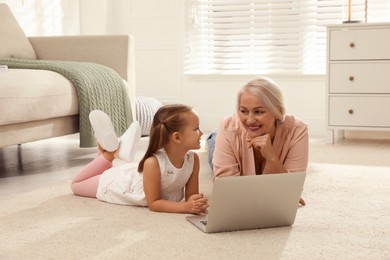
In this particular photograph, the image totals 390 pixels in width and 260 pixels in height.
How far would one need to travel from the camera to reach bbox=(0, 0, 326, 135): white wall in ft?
16.0

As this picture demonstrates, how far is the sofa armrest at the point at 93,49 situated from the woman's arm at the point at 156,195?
156 cm

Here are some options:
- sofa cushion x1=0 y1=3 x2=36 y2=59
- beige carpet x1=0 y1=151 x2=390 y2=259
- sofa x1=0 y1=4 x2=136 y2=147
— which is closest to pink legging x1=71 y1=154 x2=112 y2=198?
beige carpet x1=0 y1=151 x2=390 y2=259

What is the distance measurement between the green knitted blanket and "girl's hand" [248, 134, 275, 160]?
1.32 metres

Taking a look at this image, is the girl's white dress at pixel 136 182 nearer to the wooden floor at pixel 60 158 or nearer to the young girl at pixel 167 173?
the young girl at pixel 167 173

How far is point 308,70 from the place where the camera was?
4668mm

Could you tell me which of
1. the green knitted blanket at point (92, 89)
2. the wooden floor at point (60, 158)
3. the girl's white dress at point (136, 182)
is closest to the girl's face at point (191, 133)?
the girl's white dress at point (136, 182)

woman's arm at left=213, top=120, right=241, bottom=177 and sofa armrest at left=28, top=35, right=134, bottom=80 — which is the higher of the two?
sofa armrest at left=28, top=35, right=134, bottom=80

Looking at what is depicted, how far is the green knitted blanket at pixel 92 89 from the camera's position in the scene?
314 centimetres

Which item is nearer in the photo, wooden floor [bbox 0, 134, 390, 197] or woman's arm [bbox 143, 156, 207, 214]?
woman's arm [bbox 143, 156, 207, 214]

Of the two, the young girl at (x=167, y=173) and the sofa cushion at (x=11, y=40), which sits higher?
the sofa cushion at (x=11, y=40)

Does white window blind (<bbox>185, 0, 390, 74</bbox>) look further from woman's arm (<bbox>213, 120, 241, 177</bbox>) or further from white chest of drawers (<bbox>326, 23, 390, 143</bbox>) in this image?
woman's arm (<bbox>213, 120, 241, 177</bbox>)

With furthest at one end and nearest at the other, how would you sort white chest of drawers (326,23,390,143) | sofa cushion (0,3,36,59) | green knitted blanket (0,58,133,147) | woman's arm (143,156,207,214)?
white chest of drawers (326,23,390,143), sofa cushion (0,3,36,59), green knitted blanket (0,58,133,147), woman's arm (143,156,207,214)

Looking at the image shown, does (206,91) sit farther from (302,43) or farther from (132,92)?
(132,92)

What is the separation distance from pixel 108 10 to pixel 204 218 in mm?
3417
